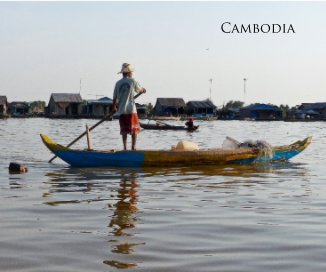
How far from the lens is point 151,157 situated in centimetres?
845

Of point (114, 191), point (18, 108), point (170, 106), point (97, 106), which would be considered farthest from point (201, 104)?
point (114, 191)

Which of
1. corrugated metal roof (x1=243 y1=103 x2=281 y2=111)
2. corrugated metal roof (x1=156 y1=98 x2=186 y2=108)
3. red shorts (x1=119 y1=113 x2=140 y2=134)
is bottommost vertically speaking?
red shorts (x1=119 y1=113 x2=140 y2=134)

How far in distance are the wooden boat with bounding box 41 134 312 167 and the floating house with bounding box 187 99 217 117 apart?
5925cm

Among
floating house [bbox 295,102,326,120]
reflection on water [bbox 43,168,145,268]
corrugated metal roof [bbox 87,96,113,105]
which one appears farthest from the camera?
floating house [bbox 295,102,326,120]

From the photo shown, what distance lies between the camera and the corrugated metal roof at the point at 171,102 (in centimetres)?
6706

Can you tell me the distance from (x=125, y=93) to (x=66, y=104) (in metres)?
59.8

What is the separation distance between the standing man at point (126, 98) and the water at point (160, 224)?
5.63 feet

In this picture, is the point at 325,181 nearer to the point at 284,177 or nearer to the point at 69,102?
the point at 284,177

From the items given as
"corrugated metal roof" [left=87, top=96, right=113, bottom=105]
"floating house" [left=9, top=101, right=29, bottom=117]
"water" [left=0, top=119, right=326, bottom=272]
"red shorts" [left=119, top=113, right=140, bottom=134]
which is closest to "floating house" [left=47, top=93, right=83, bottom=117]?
"corrugated metal roof" [left=87, top=96, right=113, bottom=105]

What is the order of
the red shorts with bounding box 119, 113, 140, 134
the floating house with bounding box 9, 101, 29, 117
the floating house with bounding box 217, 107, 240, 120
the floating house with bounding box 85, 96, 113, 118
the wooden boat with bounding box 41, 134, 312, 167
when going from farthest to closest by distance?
the floating house with bounding box 217, 107, 240, 120 → the floating house with bounding box 9, 101, 29, 117 → the floating house with bounding box 85, 96, 113, 118 → the red shorts with bounding box 119, 113, 140, 134 → the wooden boat with bounding box 41, 134, 312, 167

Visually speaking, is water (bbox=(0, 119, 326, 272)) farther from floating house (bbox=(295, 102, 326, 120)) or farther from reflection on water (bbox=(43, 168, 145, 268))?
floating house (bbox=(295, 102, 326, 120))

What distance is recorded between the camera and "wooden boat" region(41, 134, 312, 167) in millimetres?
8242

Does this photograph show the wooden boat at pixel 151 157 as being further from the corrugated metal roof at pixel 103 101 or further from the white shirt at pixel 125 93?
the corrugated metal roof at pixel 103 101

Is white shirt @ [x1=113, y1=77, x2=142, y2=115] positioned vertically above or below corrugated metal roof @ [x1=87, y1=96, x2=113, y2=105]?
below
